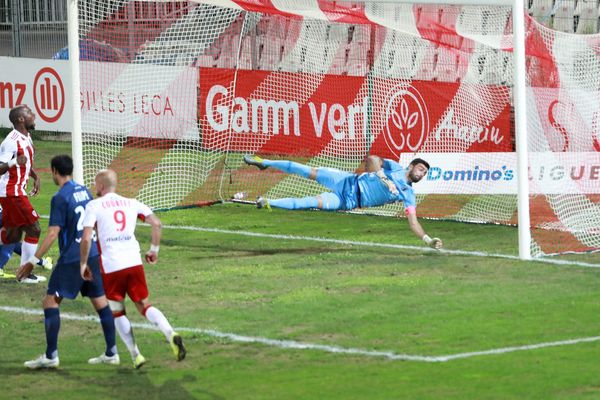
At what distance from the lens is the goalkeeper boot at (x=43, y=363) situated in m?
11.1

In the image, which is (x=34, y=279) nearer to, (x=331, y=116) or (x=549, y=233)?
(x=549, y=233)

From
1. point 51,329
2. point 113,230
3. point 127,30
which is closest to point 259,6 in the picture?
point 127,30

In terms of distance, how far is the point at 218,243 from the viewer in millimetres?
18609

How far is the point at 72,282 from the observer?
11172mm

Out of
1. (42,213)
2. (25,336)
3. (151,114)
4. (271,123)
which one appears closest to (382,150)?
(271,123)

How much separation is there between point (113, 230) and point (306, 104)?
12051mm

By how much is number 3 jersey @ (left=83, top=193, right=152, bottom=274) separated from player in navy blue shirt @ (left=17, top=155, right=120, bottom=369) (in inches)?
16.0

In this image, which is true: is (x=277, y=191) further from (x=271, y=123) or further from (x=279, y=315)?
(x=279, y=315)

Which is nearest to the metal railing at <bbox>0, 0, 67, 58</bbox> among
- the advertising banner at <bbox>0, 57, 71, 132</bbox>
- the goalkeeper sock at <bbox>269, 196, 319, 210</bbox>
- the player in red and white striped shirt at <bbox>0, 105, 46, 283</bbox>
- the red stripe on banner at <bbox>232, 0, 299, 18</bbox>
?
the advertising banner at <bbox>0, 57, 71, 132</bbox>

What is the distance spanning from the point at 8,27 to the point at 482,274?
812 inches

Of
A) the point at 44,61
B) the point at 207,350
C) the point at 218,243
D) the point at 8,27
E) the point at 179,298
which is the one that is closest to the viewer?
the point at 207,350

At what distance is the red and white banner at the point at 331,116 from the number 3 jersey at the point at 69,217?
10.5 meters

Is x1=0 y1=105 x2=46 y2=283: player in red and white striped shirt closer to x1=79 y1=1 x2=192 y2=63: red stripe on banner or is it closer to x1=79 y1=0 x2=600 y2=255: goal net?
x1=79 y1=0 x2=600 y2=255: goal net

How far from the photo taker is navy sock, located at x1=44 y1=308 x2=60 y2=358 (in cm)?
A: 1105
